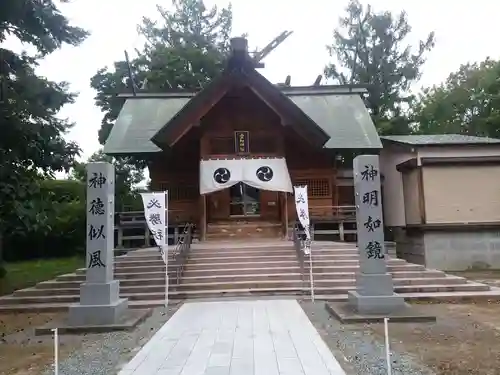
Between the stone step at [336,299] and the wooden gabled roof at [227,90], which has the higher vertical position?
the wooden gabled roof at [227,90]

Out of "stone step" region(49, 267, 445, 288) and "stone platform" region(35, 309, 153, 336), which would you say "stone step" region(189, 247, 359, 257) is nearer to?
"stone step" region(49, 267, 445, 288)

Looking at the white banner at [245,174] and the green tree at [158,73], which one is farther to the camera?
the green tree at [158,73]

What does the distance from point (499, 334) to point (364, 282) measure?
2.26m

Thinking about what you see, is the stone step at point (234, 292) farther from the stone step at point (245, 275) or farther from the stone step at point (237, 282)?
the stone step at point (245, 275)

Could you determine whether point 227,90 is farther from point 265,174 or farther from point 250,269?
point 250,269

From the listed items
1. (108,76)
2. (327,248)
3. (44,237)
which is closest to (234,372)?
(327,248)

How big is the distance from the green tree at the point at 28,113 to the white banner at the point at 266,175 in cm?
500

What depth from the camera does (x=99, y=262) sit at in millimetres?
8258

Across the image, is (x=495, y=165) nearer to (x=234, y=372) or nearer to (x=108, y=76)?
(x=234, y=372)

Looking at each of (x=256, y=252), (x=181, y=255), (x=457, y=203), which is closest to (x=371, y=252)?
(x=256, y=252)

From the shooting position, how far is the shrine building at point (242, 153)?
48.2ft

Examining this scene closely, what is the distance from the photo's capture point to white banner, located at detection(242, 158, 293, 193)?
14.5 metres

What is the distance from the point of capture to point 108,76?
26844 millimetres

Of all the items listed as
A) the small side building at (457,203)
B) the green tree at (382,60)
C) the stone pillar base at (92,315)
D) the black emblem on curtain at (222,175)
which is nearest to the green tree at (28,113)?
the stone pillar base at (92,315)
